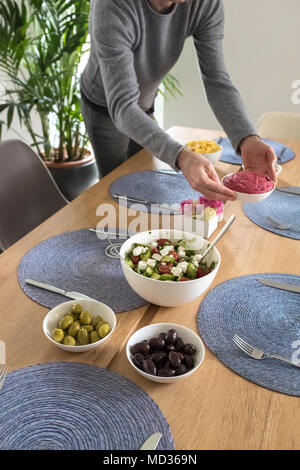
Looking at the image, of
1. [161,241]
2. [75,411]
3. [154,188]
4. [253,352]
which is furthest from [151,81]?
[75,411]

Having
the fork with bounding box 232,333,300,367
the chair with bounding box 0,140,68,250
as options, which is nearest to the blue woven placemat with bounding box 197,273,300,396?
the fork with bounding box 232,333,300,367

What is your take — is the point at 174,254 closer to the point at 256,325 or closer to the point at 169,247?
the point at 169,247

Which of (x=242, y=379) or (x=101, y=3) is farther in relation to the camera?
(x=101, y=3)

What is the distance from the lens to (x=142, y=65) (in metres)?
1.72

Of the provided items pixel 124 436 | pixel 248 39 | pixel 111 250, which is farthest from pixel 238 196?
pixel 248 39

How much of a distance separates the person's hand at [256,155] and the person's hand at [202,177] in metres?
0.33

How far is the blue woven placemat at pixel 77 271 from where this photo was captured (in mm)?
1099

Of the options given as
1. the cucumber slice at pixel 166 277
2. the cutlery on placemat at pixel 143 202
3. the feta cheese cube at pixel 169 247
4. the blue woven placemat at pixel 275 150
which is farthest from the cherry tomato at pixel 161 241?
the blue woven placemat at pixel 275 150

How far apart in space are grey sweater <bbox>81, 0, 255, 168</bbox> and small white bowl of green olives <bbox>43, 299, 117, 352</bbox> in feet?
1.79

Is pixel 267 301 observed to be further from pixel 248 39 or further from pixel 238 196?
pixel 248 39

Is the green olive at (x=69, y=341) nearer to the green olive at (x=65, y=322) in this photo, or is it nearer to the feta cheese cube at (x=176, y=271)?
the green olive at (x=65, y=322)

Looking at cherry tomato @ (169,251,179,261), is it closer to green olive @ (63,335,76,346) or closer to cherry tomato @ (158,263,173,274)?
cherry tomato @ (158,263,173,274)
